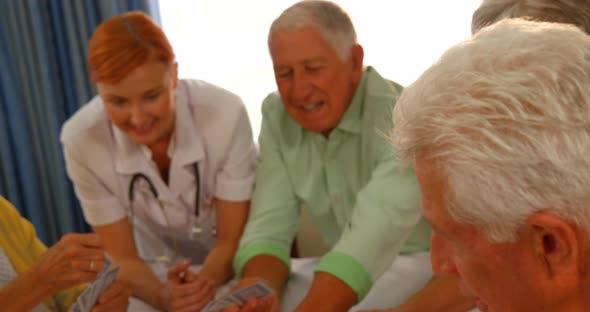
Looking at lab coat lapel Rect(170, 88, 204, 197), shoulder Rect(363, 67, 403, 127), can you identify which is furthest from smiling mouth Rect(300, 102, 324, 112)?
lab coat lapel Rect(170, 88, 204, 197)

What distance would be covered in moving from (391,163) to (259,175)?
50cm

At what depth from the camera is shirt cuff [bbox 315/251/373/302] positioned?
67.8 inches

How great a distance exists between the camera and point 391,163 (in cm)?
188

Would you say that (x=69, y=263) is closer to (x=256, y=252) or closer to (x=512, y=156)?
(x=256, y=252)

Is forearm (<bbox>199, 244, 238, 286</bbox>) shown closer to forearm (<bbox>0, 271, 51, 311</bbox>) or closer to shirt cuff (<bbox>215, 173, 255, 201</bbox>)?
shirt cuff (<bbox>215, 173, 255, 201</bbox>)

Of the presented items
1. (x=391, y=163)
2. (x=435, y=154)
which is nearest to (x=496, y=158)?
(x=435, y=154)

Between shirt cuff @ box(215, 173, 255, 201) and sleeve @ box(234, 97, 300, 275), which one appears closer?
sleeve @ box(234, 97, 300, 275)

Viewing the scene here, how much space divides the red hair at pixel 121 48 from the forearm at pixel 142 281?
0.61 metres

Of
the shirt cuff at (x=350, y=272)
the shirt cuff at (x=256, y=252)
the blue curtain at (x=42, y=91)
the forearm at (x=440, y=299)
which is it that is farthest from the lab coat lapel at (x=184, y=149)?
the blue curtain at (x=42, y=91)

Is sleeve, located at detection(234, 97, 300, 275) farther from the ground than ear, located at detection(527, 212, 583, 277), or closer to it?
closer to it

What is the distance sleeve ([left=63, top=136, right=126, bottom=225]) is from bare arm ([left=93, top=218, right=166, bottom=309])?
1.4 inches

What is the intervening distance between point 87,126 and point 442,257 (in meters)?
1.55

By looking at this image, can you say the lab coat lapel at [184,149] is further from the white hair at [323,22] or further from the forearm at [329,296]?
the forearm at [329,296]

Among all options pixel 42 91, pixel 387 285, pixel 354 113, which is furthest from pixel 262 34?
pixel 387 285
